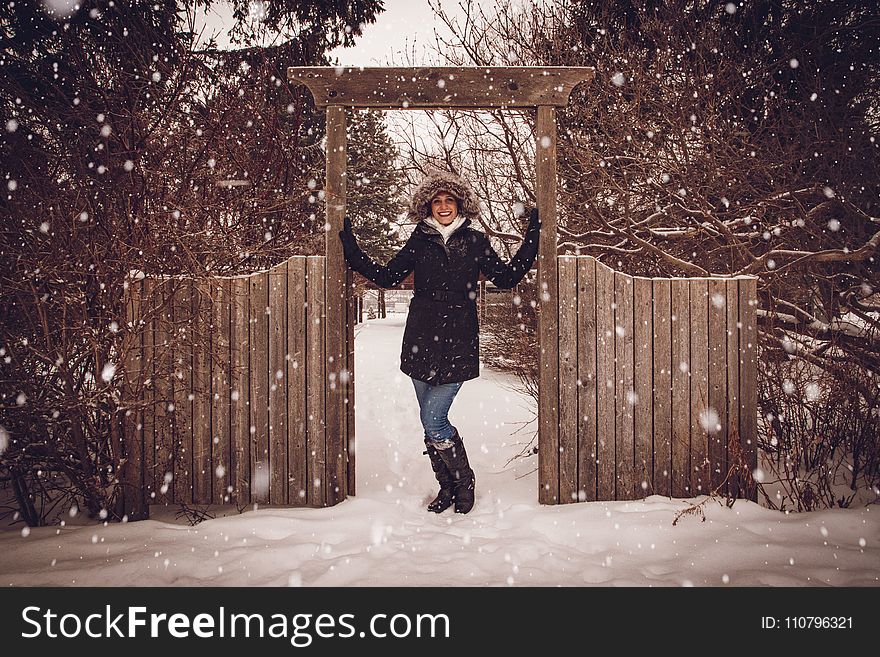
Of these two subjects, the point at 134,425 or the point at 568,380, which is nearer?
the point at 134,425

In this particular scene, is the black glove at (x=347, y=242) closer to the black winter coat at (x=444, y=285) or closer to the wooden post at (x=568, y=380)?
the black winter coat at (x=444, y=285)

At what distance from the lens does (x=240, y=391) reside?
132 inches

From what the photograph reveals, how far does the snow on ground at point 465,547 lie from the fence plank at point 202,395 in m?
0.30

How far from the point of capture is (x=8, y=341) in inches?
117

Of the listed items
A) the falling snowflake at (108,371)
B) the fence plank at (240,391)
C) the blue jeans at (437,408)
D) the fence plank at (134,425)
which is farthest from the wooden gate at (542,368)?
the blue jeans at (437,408)

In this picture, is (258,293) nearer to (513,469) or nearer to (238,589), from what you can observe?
(238,589)

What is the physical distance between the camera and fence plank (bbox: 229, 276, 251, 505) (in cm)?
334

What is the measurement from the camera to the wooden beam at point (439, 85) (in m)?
3.35

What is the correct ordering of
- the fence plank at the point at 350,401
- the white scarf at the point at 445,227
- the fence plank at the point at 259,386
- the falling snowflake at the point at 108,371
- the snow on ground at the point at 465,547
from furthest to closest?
the fence plank at the point at 350,401
the fence plank at the point at 259,386
the white scarf at the point at 445,227
the falling snowflake at the point at 108,371
the snow on ground at the point at 465,547

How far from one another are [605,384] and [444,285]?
1352mm

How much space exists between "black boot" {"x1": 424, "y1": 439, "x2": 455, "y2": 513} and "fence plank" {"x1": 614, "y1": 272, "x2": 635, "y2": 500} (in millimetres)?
1188

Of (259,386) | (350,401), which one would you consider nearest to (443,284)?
(350,401)

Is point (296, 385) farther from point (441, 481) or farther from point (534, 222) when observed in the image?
point (534, 222)

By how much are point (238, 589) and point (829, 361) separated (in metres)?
5.19
